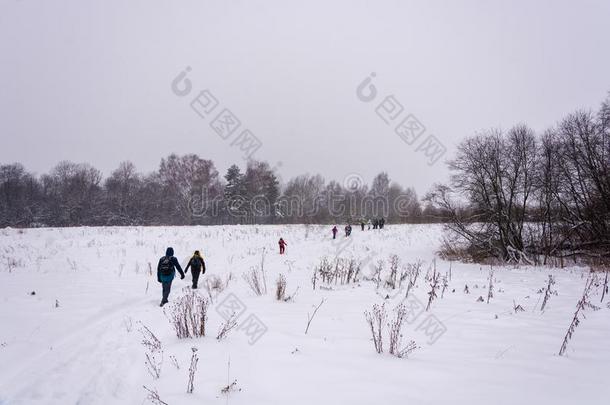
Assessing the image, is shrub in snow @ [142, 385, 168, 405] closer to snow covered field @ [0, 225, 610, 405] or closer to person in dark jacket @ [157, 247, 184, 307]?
snow covered field @ [0, 225, 610, 405]

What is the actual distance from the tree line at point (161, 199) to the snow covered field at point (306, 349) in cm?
3425

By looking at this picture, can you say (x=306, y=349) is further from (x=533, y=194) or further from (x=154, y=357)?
(x=533, y=194)

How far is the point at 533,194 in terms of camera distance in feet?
55.4

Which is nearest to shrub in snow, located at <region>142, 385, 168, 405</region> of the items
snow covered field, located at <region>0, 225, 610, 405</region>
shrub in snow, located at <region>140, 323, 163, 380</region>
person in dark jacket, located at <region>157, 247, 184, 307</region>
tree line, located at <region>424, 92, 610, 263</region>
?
snow covered field, located at <region>0, 225, 610, 405</region>

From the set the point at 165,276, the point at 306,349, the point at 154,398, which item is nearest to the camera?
the point at 154,398

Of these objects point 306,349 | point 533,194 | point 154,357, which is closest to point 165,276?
point 154,357

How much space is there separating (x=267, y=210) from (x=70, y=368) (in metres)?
51.6

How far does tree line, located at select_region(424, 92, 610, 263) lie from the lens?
15.3 metres

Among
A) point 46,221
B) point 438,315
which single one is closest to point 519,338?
point 438,315

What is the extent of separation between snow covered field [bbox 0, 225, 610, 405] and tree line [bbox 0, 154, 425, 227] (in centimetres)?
3425

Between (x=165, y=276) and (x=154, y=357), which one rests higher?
(x=165, y=276)

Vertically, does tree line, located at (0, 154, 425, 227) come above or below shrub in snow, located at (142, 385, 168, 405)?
above

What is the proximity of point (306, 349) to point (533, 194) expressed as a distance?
17459mm

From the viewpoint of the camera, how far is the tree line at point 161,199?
46.2 metres
